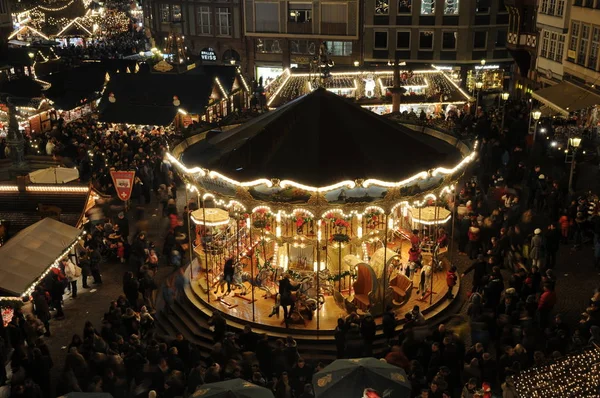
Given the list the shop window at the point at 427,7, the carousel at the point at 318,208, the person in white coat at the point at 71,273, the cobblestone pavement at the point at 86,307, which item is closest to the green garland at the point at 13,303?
the cobblestone pavement at the point at 86,307

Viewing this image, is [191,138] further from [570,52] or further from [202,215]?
[570,52]

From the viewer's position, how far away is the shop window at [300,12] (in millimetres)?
43188

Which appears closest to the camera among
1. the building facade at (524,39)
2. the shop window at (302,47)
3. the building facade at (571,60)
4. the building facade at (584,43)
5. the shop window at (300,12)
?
the building facade at (571,60)

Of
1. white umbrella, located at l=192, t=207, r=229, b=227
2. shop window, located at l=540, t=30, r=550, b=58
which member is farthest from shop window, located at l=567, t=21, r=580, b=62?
white umbrella, located at l=192, t=207, r=229, b=227

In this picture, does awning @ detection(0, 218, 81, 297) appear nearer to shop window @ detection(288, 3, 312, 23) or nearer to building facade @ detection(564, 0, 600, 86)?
building facade @ detection(564, 0, 600, 86)

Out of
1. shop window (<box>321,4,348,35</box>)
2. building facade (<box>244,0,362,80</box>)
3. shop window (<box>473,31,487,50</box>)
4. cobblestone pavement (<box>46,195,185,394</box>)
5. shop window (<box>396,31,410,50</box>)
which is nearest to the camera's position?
cobblestone pavement (<box>46,195,185,394</box>)

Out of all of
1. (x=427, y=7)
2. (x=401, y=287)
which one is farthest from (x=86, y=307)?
(x=427, y=7)

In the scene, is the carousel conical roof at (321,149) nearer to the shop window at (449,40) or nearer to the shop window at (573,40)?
the shop window at (573,40)

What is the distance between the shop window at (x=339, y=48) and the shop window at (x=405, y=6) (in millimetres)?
3732

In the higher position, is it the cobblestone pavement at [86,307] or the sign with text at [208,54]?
the sign with text at [208,54]

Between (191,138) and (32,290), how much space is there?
540 cm

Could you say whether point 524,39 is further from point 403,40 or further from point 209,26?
point 209,26

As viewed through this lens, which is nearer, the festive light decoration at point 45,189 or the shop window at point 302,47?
the festive light decoration at point 45,189

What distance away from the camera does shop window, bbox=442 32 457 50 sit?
41469mm
